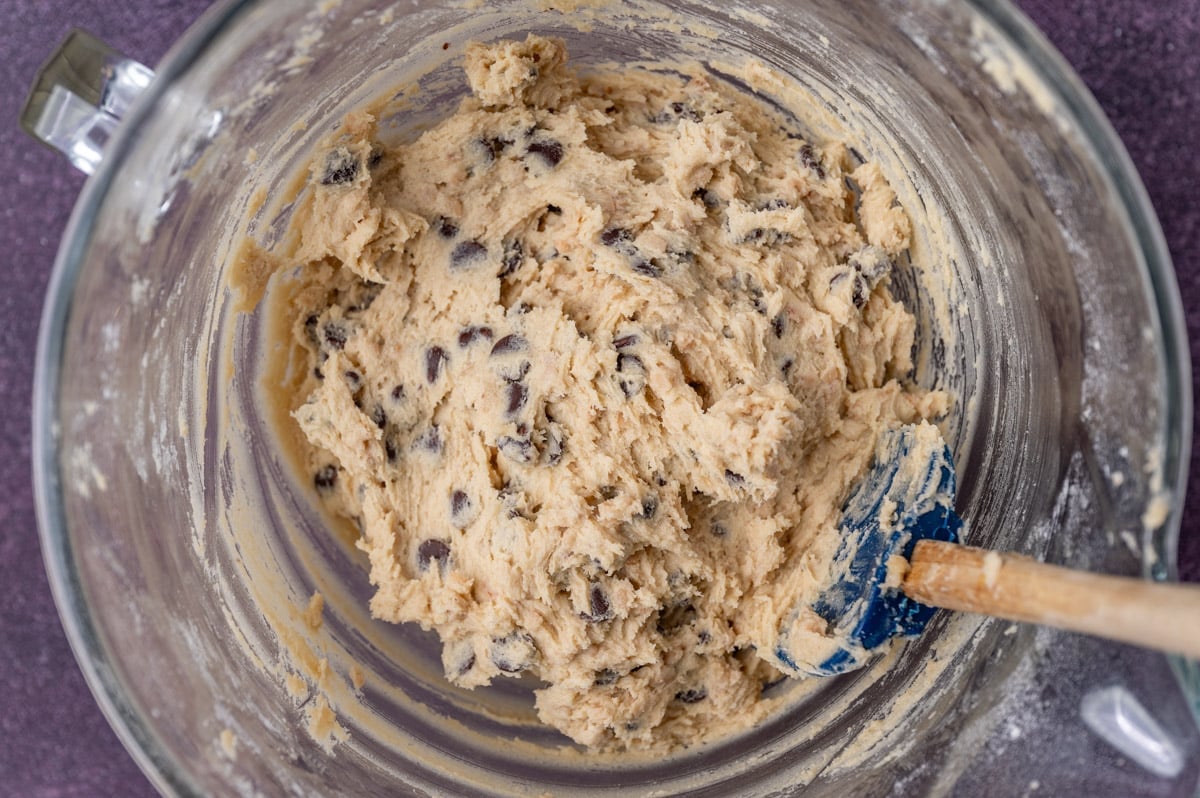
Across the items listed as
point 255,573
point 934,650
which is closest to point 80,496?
point 255,573

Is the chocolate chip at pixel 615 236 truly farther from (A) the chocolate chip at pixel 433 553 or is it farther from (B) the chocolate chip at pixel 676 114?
(A) the chocolate chip at pixel 433 553

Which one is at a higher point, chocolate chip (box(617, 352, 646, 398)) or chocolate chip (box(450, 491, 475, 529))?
chocolate chip (box(617, 352, 646, 398))

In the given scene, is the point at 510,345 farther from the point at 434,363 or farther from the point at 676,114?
the point at 676,114

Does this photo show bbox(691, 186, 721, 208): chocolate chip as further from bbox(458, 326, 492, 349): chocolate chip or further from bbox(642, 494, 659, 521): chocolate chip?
bbox(642, 494, 659, 521): chocolate chip

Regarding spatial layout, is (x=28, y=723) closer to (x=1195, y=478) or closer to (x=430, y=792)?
(x=430, y=792)

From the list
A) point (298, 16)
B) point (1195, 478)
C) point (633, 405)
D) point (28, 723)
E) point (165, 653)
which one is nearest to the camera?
point (298, 16)

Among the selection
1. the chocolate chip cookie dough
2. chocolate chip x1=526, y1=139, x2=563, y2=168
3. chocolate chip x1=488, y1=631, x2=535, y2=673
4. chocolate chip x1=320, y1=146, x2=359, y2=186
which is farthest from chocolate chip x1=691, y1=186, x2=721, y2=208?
chocolate chip x1=488, y1=631, x2=535, y2=673
